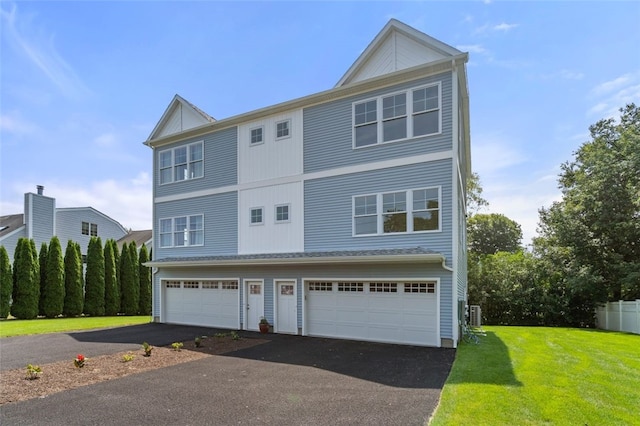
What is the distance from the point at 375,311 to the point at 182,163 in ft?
35.8

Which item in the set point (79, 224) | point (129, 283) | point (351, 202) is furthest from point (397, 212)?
point (79, 224)

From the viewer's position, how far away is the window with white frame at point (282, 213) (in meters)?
14.0

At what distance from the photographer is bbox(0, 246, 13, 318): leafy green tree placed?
64.2 ft

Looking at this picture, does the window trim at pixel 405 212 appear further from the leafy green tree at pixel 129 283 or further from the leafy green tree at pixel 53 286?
the leafy green tree at pixel 53 286

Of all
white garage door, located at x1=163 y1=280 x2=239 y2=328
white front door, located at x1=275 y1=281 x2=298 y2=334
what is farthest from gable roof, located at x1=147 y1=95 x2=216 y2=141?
white front door, located at x1=275 y1=281 x2=298 y2=334

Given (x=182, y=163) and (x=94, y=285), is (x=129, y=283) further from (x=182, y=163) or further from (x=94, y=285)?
(x=182, y=163)

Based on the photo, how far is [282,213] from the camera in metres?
14.1

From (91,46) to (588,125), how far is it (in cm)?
2504

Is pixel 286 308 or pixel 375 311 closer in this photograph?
pixel 375 311

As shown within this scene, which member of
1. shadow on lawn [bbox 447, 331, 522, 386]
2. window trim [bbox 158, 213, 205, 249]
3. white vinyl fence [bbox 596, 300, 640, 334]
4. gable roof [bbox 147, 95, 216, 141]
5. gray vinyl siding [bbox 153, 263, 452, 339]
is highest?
gable roof [bbox 147, 95, 216, 141]

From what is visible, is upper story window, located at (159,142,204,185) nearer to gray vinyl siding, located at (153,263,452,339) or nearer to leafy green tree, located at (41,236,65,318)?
gray vinyl siding, located at (153,263,452,339)

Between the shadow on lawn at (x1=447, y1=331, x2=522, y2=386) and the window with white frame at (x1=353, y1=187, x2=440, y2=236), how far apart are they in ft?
11.5

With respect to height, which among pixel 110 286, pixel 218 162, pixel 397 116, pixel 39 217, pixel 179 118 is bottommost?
pixel 110 286

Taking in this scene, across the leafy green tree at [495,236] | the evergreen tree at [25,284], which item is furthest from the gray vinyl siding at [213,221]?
the leafy green tree at [495,236]
